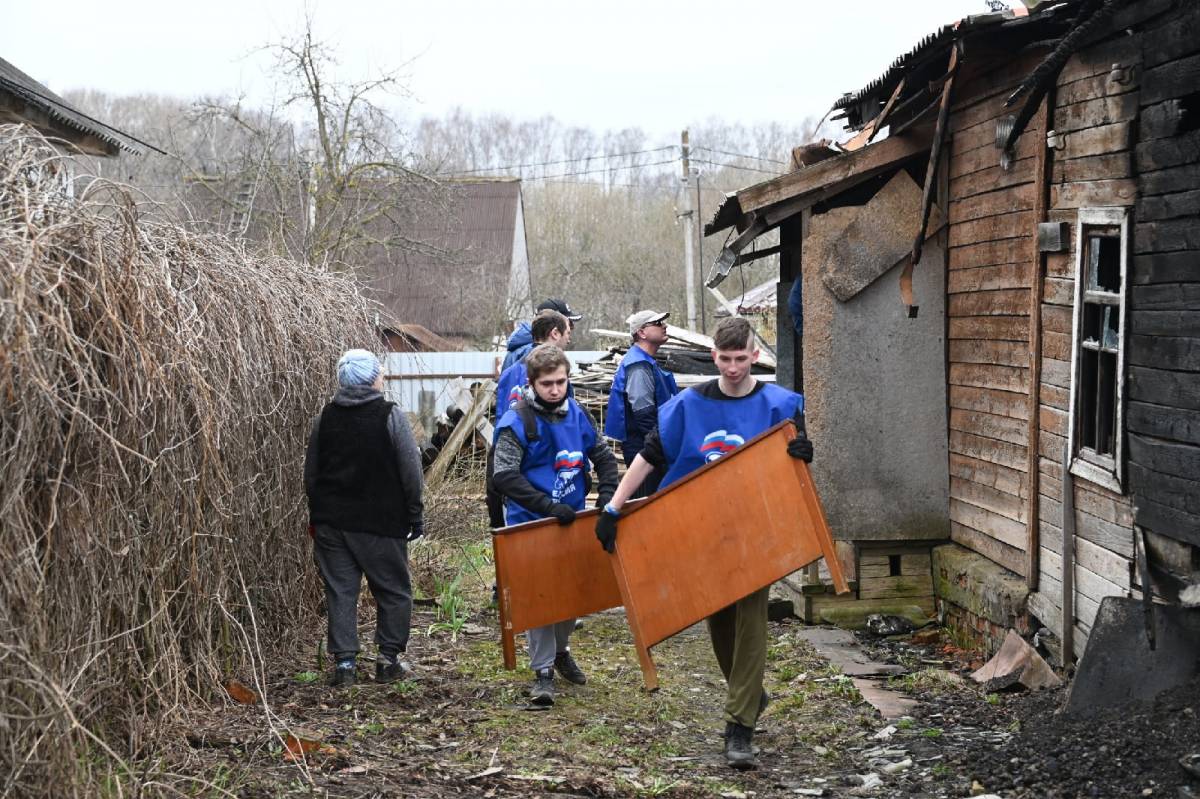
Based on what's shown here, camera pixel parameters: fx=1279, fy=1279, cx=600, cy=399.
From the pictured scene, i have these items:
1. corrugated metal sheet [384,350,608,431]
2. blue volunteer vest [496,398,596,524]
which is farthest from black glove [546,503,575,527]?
corrugated metal sheet [384,350,608,431]

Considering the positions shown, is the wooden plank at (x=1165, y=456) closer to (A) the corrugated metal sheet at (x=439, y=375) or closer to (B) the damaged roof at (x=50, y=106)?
(B) the damaged roof at (x=50, y=106)

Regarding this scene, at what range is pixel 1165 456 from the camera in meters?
6.00

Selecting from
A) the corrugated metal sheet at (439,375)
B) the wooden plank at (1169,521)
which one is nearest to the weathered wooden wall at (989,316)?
the wooden plank at (1169,521)

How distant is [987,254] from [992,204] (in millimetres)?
340

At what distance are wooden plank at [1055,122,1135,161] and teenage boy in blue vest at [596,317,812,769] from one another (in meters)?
2.19

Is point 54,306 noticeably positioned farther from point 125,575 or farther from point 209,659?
point 209,659

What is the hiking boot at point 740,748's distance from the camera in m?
5.90

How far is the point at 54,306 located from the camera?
454 centimetres

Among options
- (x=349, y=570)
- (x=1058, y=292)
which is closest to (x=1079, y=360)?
(x=1058, y=292)

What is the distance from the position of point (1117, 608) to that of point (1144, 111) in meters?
2.45

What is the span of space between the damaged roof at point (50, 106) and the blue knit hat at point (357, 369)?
21.7 feet

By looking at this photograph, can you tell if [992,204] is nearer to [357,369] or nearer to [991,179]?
[991,179]

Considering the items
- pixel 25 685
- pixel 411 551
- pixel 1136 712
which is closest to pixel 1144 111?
pixel 1136 712

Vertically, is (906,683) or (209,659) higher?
(209,659)
